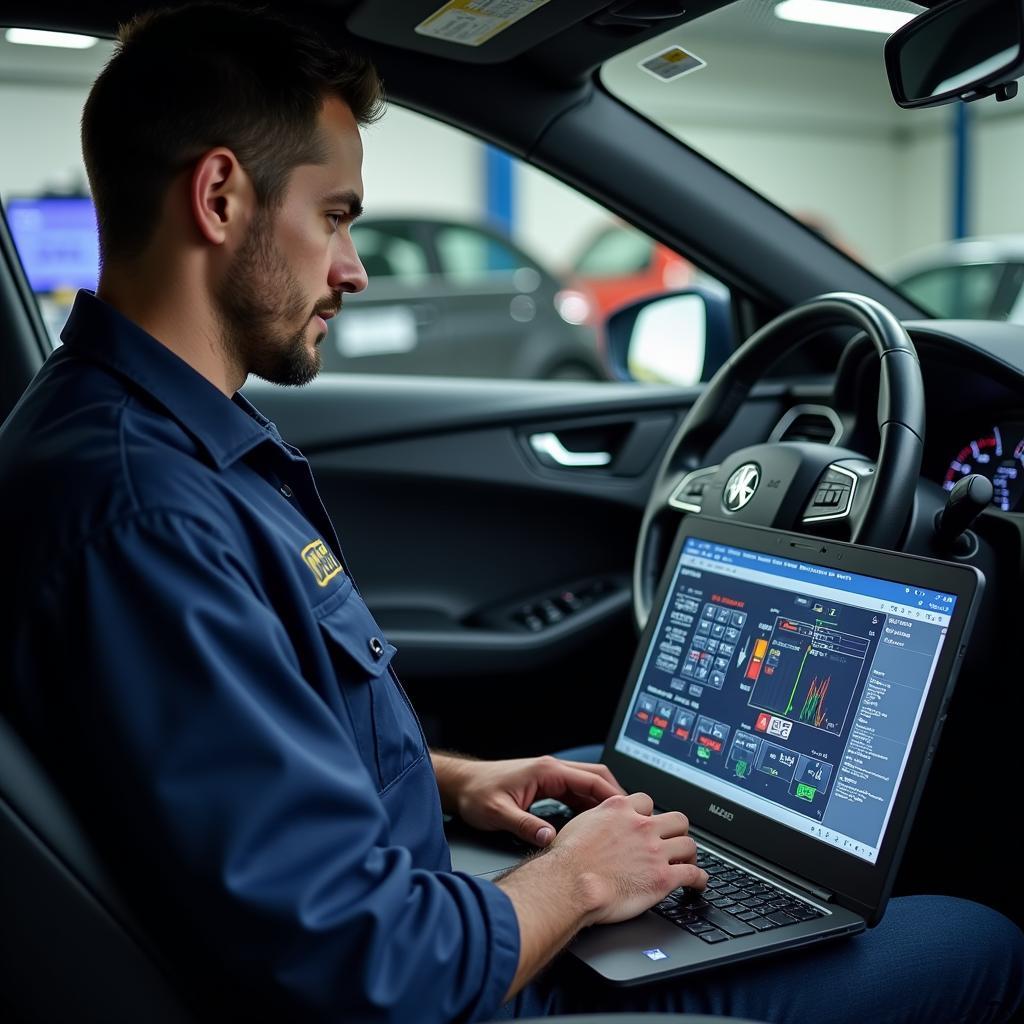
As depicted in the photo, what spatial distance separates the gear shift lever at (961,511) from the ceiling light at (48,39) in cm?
133

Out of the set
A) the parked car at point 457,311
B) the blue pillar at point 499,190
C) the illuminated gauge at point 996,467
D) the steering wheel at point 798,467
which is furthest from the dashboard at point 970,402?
the blue pillar at point 499,190

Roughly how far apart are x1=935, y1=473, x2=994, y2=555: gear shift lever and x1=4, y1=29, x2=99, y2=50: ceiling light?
1.33 m

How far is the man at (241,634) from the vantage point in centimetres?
90

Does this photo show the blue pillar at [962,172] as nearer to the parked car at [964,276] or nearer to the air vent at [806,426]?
the parked car at [964,276]

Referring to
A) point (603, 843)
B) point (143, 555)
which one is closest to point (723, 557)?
point (603, 843)

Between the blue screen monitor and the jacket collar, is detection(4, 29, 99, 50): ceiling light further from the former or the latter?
the jacket collar

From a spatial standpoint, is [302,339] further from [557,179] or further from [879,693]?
[557,179]

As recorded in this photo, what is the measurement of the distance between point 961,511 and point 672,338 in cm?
107

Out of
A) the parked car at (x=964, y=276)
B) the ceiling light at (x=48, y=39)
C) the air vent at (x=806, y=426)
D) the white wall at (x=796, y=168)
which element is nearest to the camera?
the ceiling light at (x=48, y=39)

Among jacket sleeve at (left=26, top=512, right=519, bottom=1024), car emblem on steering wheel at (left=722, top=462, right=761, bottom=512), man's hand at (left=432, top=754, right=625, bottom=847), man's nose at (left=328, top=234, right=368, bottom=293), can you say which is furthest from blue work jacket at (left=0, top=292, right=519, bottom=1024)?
car emblem on steering wheel at (left=722, top=462, right=761, bottom=512)

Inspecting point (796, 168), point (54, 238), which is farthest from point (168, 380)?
point (796, 168)

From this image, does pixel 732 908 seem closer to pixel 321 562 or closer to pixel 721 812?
pixel 721 812

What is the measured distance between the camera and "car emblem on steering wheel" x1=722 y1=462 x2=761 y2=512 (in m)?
1.73

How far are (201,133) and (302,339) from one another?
0.20 m
